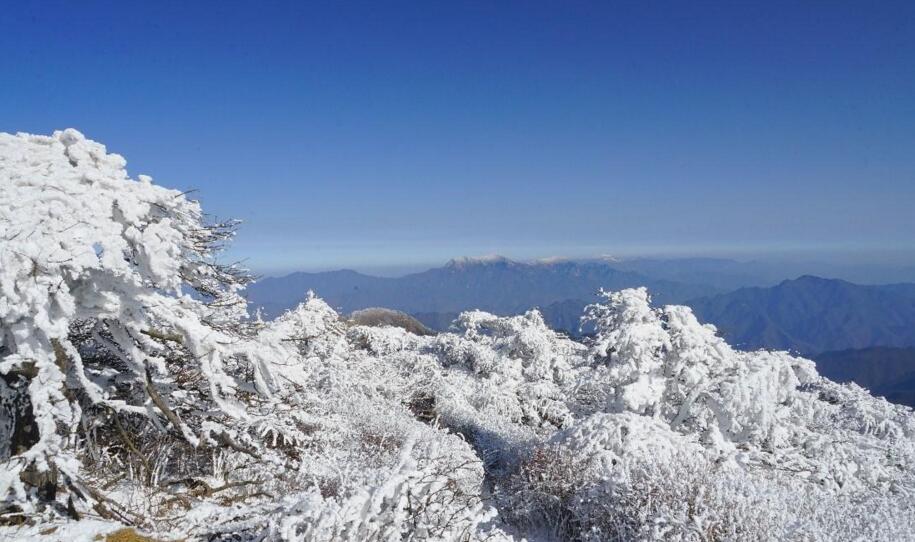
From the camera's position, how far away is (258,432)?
6594 millimetres

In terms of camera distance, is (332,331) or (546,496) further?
(332,331)

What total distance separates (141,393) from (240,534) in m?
2.69

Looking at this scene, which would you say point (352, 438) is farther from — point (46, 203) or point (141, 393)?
point (46, 203)

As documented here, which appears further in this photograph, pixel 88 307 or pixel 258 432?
pixel 258 432

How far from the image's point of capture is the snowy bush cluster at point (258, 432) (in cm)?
387

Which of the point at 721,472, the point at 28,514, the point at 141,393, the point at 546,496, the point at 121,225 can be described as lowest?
the point at 546,496

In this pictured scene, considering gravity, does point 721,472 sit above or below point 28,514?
below

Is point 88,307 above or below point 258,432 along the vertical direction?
above

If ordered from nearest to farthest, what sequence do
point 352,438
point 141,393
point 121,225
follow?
point 121,225 < point 141,393 < point 352,438

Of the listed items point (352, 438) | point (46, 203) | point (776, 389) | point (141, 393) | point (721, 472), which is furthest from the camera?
point (776, 389)

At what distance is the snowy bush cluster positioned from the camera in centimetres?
387

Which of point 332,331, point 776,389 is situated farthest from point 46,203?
point 332,331

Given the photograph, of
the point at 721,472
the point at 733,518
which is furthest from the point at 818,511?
the point at 733,518

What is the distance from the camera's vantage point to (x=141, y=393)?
18.5ft
